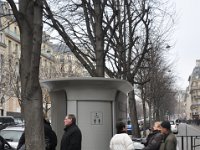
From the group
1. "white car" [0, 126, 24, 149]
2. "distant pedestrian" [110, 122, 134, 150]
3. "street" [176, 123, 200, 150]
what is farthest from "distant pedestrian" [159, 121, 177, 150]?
"street" [176, 123, 200, 150]

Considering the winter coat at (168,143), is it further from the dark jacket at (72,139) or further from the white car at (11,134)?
the white car at (11,134)

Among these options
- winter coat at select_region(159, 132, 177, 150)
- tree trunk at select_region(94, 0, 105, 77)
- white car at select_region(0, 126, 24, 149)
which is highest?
tree trunk at select_region(94, 0, 105, 77)

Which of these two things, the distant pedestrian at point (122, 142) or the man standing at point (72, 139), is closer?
the distant pedestrian at point (122, 142)

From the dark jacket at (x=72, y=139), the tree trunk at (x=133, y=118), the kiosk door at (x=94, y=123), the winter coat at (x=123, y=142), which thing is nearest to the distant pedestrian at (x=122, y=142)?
the winter coat at (x=123, y=142)

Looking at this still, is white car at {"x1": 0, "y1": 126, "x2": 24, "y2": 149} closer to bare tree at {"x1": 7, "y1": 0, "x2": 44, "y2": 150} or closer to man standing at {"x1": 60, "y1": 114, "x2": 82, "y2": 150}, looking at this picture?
man standing at {"x1": 60, "y1": 114, "x2": 82, "y2": 150}

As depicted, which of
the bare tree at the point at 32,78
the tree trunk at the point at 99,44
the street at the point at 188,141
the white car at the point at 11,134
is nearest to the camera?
the bare tree at the point at 32,78

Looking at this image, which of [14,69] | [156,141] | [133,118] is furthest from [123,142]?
[14,69]

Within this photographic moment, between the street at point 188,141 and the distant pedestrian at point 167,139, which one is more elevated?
the distant pedestrian at point 167,139

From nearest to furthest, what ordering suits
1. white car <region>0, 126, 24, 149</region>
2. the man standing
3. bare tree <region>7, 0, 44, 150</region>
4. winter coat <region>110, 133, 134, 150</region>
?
bare tree <region>7, 0, 44, 150</region>, winter coat <region>110, 133, 134, 150</region>, the man standing, white car <region>0, 126, 24, 149</region>

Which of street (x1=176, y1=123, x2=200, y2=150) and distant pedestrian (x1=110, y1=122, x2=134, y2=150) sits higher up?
distant pedestrian (x1=110, y1=122, x2=134, y2=150)

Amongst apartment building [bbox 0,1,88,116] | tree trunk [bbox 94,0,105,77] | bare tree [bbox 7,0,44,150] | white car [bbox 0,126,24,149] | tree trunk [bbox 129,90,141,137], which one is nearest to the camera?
bare tree [bbox 7,0,44,150]

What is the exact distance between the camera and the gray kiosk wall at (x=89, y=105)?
12734 millimetres

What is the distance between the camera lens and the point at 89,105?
42.1ft

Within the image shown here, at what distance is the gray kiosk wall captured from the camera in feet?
41.8
